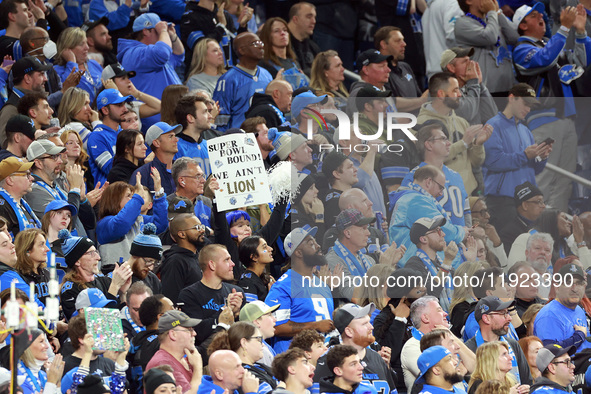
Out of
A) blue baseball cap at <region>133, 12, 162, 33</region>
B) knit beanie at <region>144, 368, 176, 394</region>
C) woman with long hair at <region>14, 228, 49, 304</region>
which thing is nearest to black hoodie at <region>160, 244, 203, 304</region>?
woman with long hair at <region>14, 228, 49, 304</region>

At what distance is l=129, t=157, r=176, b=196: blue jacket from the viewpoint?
1127 centimetres

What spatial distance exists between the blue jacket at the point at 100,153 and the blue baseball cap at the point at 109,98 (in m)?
0.38

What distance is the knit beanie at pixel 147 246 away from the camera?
10109 millimetres

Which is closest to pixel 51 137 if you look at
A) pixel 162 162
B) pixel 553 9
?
pixel 162 162

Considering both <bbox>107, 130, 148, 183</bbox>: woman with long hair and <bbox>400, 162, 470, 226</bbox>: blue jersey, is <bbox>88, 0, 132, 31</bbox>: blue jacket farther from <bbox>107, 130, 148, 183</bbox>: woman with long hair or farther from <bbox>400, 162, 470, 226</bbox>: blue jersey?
<bbox>400, 162, 470, 226</bbox>: blue jersey

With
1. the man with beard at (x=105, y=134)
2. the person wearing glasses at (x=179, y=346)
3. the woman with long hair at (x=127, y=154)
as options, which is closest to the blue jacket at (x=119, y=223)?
the woman with long hair at (x=127, y=154)

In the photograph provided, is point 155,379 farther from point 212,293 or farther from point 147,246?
point 147,246

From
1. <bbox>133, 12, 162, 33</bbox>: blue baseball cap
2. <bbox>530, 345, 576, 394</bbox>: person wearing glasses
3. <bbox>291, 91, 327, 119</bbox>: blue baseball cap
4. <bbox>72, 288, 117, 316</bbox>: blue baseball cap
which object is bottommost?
<bbox>530, 345, 576, 394</bbox>: person wearing glasses

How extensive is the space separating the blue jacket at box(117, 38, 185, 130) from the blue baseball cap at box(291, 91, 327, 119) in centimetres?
173

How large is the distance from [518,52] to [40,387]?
8535mm

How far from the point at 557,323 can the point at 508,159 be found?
197cm

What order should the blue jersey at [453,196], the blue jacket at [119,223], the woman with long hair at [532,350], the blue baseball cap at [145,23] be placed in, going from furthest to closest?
the blue baseball cap at [145,23] < the blue jersey at [453,196] < the woman with long hair at [532,350] < the blue jacket at [119,223]

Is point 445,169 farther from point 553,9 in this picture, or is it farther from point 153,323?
point 553,9

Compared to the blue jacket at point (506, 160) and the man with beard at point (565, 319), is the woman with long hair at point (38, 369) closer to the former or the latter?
the man with beard at point (565, 319)
